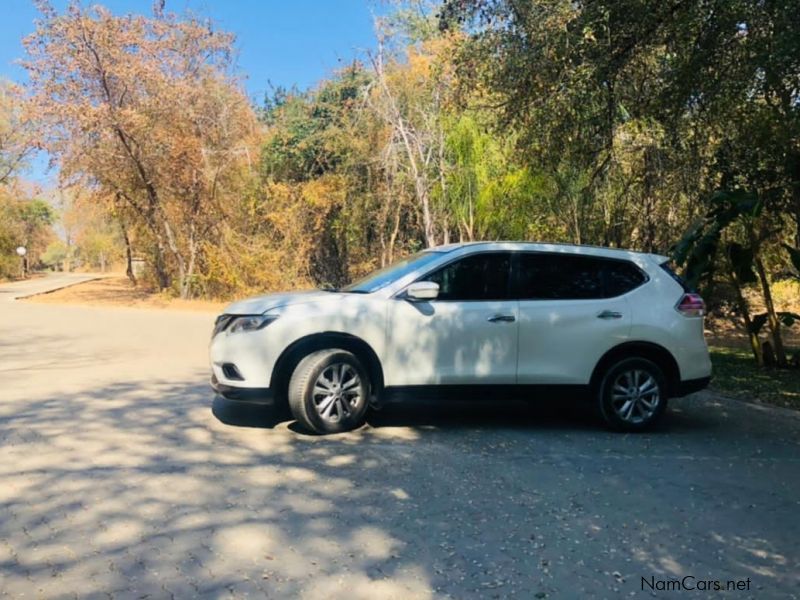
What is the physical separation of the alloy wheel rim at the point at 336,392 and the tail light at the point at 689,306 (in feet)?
11.0

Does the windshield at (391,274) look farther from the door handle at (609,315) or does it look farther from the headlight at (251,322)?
the door handle at (609,315)

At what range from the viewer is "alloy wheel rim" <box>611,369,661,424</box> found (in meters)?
6.57

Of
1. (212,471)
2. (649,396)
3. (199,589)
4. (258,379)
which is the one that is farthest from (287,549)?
(649,396)

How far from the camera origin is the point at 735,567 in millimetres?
3695

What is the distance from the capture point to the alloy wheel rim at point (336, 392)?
6.02m

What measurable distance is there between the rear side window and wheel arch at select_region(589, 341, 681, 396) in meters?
0.55

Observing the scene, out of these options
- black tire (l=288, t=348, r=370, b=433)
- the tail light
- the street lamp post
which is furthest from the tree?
the tail light

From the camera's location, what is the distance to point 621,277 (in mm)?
6773

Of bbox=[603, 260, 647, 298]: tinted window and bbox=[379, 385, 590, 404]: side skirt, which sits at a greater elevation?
bbox=[603, 260, 647, 298]: tinted window

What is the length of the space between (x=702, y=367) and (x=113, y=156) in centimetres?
2144

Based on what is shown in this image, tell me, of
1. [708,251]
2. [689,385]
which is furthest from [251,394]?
[708,251]

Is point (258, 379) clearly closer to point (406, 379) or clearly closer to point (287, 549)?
→ point (406, 379)

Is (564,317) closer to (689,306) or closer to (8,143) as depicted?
(689,306)

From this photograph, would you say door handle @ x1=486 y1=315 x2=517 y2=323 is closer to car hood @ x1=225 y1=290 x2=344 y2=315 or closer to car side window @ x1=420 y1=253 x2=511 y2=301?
car side window @ x1=420 y1=253 x2=511 y2=301
